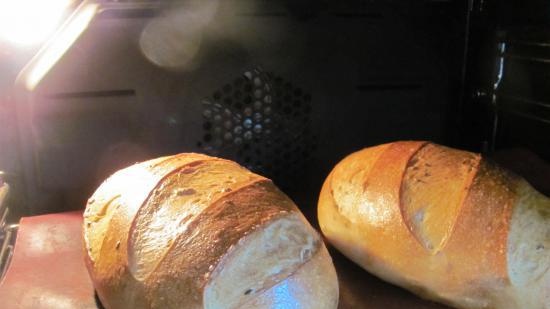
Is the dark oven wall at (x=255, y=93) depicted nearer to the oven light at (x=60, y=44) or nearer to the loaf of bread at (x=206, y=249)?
the oven light at (x=60, y=44)

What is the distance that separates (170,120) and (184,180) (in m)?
0.20

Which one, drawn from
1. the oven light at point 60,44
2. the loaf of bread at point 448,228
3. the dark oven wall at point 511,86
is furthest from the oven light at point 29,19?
the dark oven wall at point 511,86

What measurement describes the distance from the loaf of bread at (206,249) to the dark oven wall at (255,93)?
7.2 inches

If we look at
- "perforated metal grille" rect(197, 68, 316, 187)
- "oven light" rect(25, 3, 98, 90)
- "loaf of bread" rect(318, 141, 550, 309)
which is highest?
"oven light" rect(25, 3, 98, 90)

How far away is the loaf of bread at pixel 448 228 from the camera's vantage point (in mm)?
741

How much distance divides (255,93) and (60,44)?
31cm

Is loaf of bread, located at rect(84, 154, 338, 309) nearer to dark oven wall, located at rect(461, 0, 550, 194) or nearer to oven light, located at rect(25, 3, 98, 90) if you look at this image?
oven light, located at rect(25, 3, 98, 90)

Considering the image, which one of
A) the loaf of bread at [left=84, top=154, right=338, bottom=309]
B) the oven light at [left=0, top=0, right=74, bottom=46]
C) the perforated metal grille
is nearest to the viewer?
the loaf of bread at [left=84, top=154, right=338, bottom=309]

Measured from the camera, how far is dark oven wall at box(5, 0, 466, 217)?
2.95 feet

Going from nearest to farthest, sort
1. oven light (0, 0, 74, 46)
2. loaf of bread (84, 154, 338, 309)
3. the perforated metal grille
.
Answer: loaf of bread (84, 154, 338, 309), oven light (0, 0, 74, 46), the perforated metal grille

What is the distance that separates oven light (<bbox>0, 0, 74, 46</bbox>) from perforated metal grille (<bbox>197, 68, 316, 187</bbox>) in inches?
10.2

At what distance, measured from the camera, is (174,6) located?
35.7 inches

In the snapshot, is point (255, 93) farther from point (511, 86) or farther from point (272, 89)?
point (511, 86)

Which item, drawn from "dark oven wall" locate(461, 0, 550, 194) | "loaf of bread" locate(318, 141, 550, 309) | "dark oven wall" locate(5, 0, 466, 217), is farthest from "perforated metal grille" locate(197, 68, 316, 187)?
"dark oven wall" locate(461, 0, 550, 194)
